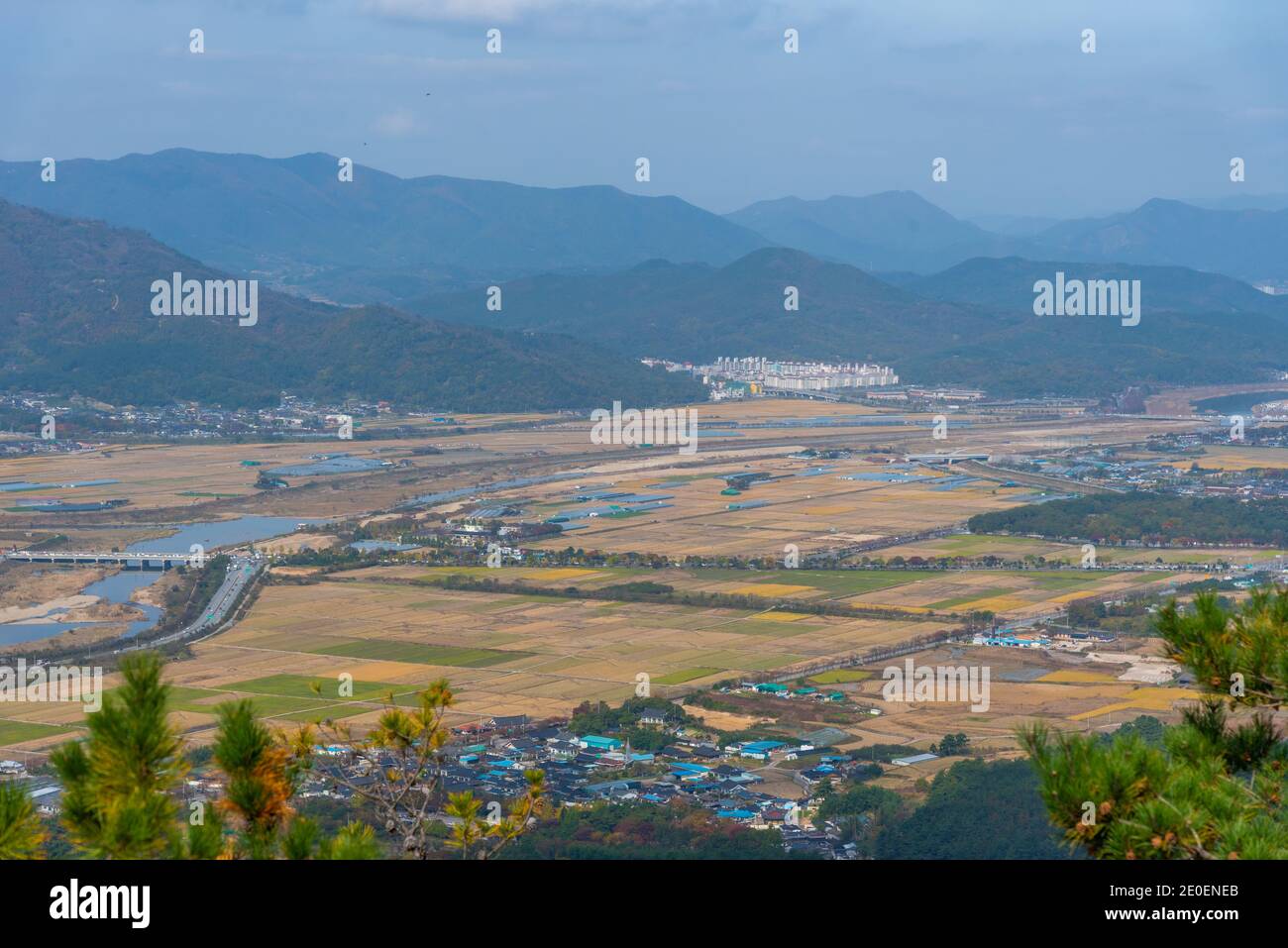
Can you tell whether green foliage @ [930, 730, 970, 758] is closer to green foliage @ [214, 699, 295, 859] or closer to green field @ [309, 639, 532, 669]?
green field @ [309, 639, 532, 669]

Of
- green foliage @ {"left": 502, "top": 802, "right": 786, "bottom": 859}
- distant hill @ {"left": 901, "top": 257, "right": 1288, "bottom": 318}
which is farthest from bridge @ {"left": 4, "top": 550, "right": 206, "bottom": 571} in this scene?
distant hill @ {"left": 901, "top": 257, "right": 1288, "bottom": 318}

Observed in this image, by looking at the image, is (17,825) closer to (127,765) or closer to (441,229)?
(127,765)

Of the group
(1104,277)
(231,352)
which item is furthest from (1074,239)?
(231,352)

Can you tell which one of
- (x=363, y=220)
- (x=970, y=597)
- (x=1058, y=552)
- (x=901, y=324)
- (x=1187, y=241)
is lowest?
(x=970, y=597)

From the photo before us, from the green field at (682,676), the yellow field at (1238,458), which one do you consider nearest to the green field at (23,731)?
the green field at (682,676)

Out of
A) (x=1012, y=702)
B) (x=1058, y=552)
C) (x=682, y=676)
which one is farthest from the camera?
(x=1058, y=552)
